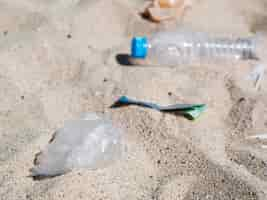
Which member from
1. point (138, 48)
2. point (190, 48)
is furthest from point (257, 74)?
point (138, 48)

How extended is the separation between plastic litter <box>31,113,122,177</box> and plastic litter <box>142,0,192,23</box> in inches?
33.2

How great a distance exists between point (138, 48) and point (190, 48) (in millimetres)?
320

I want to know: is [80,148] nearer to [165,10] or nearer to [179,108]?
[179,108]

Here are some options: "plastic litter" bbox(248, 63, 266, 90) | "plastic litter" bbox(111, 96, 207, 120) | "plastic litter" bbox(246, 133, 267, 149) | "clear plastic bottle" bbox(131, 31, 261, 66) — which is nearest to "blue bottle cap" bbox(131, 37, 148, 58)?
"clear plastic bottle" bbox(131, 31, 261, 66)

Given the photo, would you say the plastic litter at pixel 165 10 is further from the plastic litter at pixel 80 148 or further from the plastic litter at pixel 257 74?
the plastic litter at pixel 80 148

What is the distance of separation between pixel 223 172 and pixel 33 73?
0.90m

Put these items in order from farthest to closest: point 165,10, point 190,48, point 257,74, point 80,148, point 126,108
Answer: point 165,10, point 190,48, point 257,74, point 126,108, point 80,148

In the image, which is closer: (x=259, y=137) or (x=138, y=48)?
(x=259, y=137)

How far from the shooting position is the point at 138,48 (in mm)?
2133

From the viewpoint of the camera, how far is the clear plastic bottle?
219 cm

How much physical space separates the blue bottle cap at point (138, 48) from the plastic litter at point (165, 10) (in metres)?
0.32

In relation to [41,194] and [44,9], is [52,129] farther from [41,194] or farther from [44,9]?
[44,9]

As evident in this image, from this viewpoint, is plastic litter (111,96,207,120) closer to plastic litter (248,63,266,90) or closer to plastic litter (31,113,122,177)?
plastic litter (31,113,122,177)

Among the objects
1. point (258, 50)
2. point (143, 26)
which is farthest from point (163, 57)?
point (258, 50)
